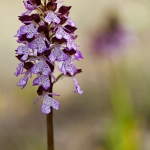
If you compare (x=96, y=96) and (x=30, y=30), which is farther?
(x=96, y=96)

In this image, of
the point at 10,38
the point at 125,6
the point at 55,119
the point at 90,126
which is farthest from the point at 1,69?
the point at 125,6

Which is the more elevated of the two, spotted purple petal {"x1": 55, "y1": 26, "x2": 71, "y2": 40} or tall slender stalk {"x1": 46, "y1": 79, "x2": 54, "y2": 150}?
spotted purple petal {"x1": 55, "y1": 26, "x2": 71, "y2": 40}

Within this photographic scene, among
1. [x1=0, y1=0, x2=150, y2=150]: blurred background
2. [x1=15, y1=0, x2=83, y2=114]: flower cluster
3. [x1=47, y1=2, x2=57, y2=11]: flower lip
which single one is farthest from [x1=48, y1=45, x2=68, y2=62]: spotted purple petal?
[x1=0, y1=0, x2=150, y2=150]: blurred background

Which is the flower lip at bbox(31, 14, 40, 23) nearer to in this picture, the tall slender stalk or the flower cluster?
the flower cluster

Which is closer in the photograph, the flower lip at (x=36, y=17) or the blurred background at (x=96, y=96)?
the flower lip at (x=36, y=17)

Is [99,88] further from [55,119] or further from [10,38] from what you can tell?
[10,38]

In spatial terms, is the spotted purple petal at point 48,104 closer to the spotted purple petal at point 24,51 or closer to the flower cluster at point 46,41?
the flower cluster at point 46,41

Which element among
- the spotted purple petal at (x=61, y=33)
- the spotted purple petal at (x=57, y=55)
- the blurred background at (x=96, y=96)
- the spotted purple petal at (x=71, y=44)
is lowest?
the blurred background at (x=96, y=96)

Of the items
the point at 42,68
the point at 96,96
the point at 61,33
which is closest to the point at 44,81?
the point at 42,68

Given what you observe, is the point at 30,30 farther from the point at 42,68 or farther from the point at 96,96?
the point at 96,96

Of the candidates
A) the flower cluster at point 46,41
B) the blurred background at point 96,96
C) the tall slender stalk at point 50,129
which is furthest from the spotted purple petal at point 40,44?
the blurred background at point 96,96
